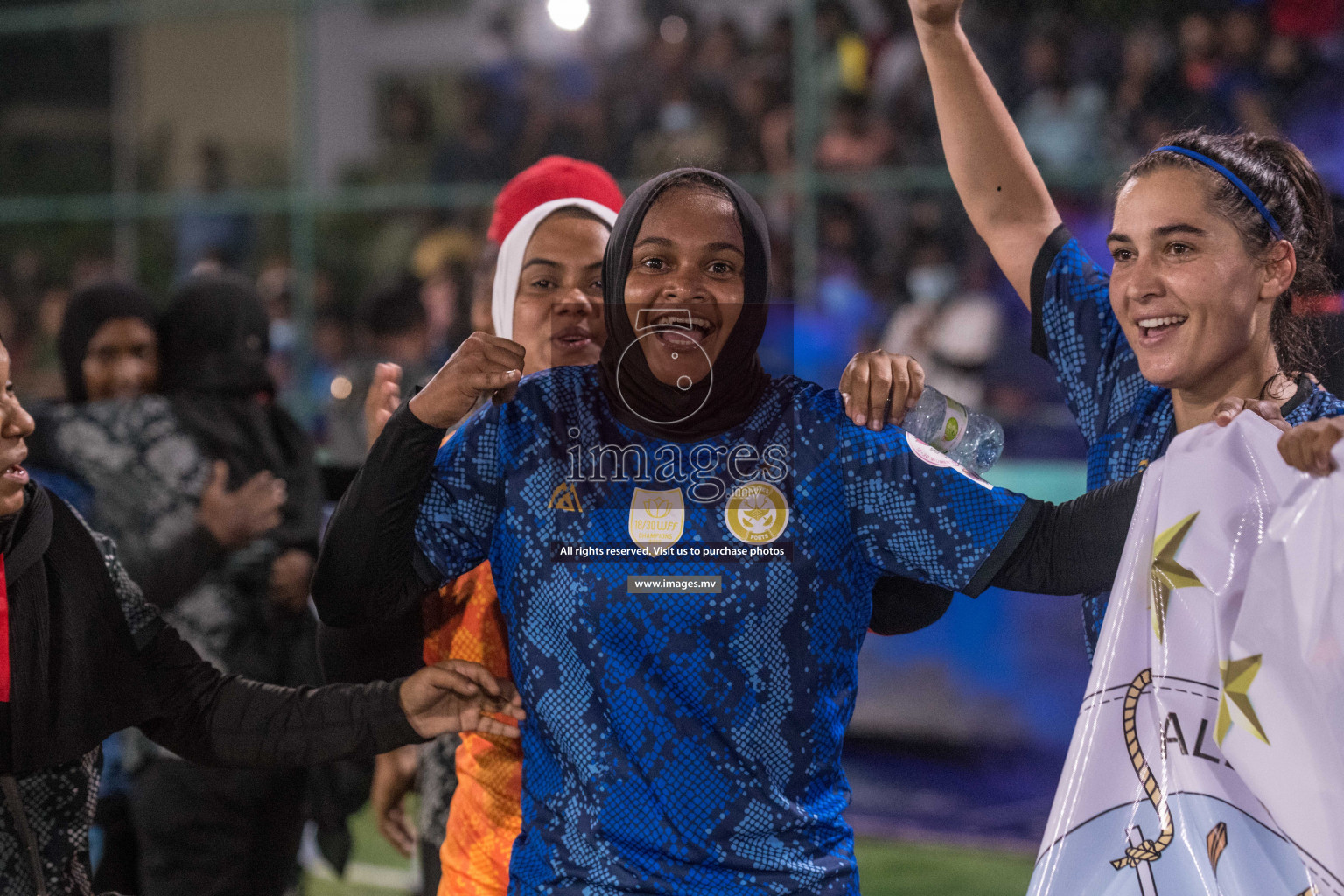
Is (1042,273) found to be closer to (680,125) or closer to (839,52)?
(839,52)

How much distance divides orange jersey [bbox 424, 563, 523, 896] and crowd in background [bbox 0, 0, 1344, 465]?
3092 millimetres

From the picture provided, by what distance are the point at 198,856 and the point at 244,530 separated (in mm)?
830

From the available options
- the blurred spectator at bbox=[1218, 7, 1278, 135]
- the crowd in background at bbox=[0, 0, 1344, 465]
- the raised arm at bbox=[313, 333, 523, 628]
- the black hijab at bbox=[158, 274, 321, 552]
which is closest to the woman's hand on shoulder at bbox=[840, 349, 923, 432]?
the raised arm at bbox=[313, 333, 523, 628]

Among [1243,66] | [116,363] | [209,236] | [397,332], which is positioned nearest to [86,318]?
[116,363]

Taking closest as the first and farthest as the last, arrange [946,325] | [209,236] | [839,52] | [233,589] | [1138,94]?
[233,589]
[1138,94]
[946,325]
[839,52]
[209,236]

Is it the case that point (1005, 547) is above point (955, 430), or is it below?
below

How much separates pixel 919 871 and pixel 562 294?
357cm

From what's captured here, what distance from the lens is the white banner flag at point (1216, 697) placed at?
6.15 ft

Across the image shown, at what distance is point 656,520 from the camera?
79.8 inches

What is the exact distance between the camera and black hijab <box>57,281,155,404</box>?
4.18m

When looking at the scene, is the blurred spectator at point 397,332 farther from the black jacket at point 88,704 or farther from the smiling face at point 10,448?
the smiling face at point 10,448

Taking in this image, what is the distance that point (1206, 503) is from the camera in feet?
6.48

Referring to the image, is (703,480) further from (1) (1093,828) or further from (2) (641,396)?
(1) (1093,828)

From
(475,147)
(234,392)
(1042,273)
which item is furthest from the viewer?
(475,147)
